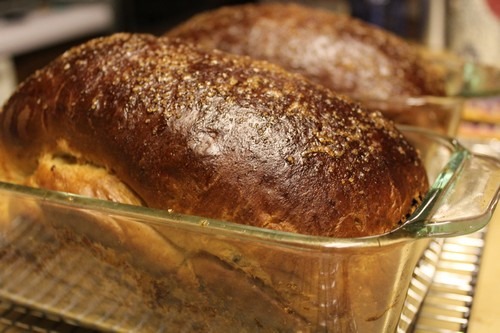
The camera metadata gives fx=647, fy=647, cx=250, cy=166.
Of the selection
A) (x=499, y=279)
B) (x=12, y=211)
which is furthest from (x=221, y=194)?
(x=499, y=279)

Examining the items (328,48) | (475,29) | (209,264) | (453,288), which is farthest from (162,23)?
(209,264)

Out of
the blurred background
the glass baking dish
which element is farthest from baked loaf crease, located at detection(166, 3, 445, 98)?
the glass baking dish

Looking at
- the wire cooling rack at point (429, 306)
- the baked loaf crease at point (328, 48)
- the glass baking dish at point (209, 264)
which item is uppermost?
the baked loaf crease at point (328, 48)

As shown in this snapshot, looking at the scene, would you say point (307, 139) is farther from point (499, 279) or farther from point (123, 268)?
point (499, 279)

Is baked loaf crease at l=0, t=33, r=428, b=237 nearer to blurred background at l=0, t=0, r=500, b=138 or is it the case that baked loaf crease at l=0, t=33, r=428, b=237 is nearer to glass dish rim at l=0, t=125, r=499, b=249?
glass dish rim at l=0, t=125, r=499, b=249

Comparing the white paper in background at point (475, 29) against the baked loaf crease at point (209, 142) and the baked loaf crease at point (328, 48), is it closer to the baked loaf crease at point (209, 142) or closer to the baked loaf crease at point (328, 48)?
the baked loaf crease at point (328, 48)

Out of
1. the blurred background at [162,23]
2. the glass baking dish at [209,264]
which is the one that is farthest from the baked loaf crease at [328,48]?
the glass baking dish at [209,264]

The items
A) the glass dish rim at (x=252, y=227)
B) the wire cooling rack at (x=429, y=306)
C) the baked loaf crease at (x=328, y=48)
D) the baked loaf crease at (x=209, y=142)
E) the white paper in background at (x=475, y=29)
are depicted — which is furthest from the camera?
the white paper in background at (x=475, y=29)
